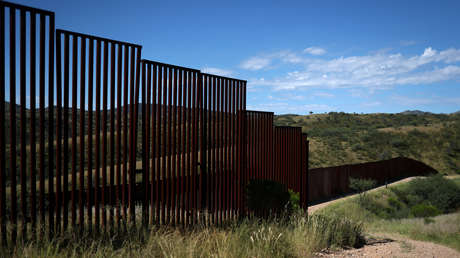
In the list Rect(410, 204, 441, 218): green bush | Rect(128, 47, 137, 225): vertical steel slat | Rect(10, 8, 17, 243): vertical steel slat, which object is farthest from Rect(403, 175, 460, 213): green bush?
Rect(10, 8, 17, 243): vertical steel slat

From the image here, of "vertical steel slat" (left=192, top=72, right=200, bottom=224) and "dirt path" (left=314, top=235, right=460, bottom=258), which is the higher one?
"vertical steel slat" (left=192, top=72, right=200, bottom=224)

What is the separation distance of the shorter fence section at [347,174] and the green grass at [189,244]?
16.0 m

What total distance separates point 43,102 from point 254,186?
5.16 metres

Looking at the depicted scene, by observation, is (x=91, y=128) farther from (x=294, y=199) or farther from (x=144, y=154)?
(x=294, y=199)

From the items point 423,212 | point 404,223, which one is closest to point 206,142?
point 404,223

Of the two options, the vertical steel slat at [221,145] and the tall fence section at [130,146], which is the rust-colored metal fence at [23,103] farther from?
→ the vertical steel slat at [221,145]

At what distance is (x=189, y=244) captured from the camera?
550 centimetres

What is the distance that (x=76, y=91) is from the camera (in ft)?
18.0

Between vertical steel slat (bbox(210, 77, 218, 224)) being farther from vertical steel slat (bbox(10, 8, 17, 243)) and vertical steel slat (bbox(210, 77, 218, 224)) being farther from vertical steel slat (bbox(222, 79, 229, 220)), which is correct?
vertical steel slat (bbox(10, 8, 17, 243))

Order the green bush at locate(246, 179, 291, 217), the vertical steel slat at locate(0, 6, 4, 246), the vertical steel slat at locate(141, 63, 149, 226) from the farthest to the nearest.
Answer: the green bush at locate(246, 179, 291, 217)
the vertical steel slat at locate(141, 63, 149, 226)
the vertical steel slat at locate(0, 6, 4, 246)

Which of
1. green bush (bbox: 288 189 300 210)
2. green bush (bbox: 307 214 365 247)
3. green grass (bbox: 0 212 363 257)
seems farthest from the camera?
green bush (bbox: 288 189 300 210)

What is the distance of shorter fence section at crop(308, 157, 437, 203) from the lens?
23.8 m

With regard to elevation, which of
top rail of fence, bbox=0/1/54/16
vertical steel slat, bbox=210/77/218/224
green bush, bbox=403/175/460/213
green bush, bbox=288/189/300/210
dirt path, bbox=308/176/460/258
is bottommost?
green bush, bbox=403/175/460/213

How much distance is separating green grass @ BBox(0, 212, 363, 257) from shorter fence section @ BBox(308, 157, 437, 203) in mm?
15951
